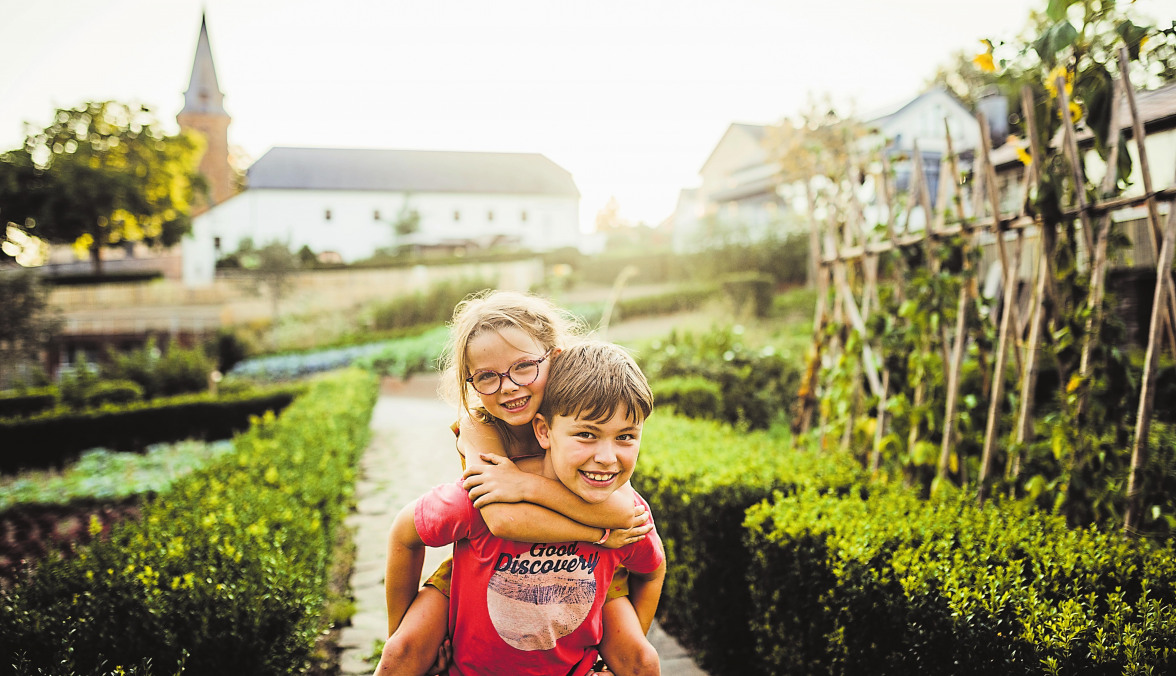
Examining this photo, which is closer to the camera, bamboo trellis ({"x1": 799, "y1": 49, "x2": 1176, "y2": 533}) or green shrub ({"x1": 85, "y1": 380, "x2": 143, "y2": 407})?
bamboo trellis ({"x1": 799, "y1": 49, "x2": 1176, "y2": 533})

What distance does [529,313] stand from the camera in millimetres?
1675

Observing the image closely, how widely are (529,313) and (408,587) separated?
0.75 meters

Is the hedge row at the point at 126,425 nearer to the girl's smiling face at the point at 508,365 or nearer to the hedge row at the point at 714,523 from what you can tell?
the hedge row at the point at 714,523

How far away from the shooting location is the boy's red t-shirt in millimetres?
1598

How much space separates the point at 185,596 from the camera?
210 cm

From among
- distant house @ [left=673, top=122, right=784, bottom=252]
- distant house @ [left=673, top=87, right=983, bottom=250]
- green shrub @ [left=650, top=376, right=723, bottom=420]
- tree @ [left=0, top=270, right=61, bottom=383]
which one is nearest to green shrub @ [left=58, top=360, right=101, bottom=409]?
tree @ [left=0, top=270, right=61, bottom=383]

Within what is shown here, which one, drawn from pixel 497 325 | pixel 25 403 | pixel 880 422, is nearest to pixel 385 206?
pixel 25 403

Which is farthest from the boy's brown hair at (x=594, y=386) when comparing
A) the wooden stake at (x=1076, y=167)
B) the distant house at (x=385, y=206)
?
the distant house at (x=385, y=206)

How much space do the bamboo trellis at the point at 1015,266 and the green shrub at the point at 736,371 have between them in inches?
124

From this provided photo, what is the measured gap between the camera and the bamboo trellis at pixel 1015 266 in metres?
2.69

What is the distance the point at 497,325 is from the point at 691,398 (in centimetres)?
543

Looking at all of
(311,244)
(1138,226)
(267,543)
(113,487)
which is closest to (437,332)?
(113,487)

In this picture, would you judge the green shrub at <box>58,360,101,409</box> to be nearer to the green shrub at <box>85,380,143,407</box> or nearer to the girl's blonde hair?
the green shrub at <box>85,380,143,407</box>

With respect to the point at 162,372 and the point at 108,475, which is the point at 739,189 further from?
the point at 108,475
